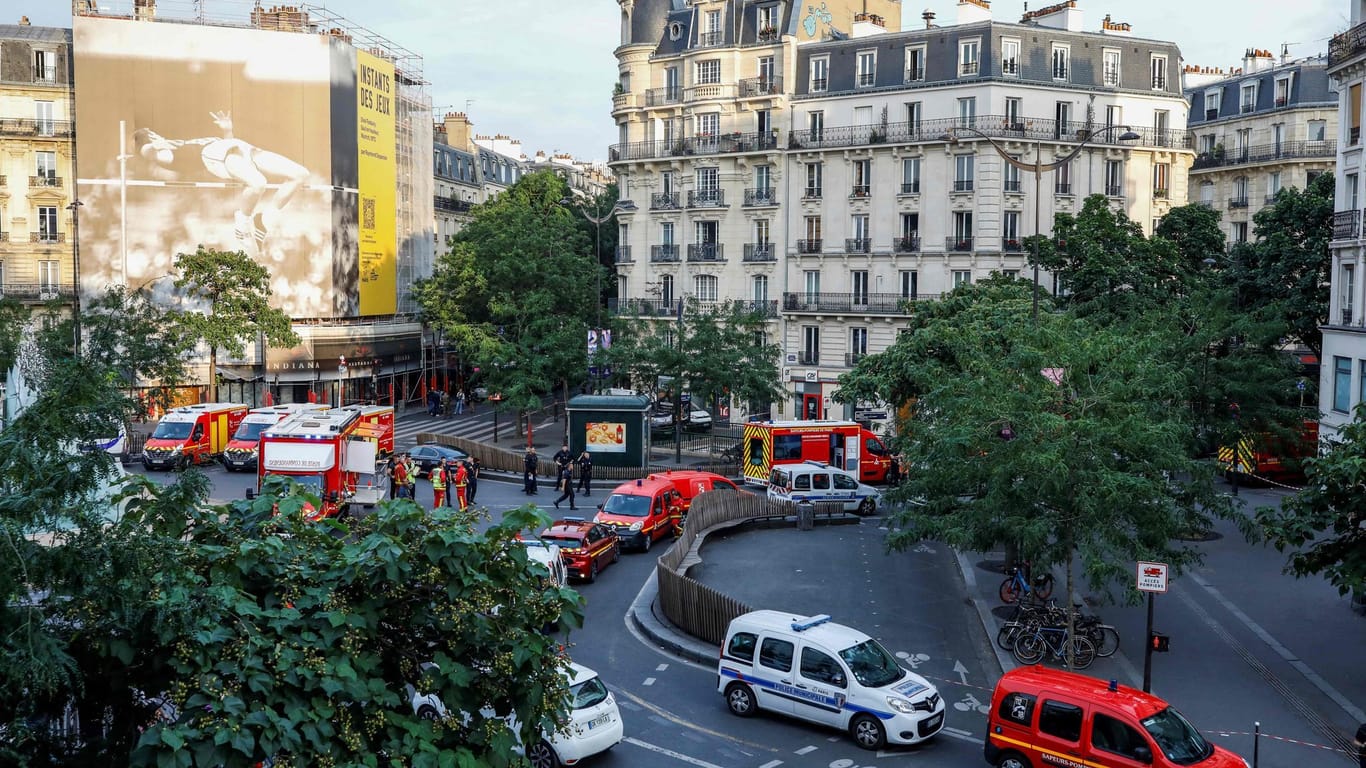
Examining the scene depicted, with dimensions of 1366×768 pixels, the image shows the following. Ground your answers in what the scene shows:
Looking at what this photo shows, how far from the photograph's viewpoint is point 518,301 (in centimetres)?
5669

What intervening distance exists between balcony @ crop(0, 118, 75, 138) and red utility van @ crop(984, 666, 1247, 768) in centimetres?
5540

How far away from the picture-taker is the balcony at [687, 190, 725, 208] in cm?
5888

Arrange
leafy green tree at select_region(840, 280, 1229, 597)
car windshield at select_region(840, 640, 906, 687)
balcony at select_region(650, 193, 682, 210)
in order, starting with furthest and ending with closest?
1. balcony at select_region(650, 193, 682, 210)
2. leafy green tree at select_region(840, 280, 1229, 597)
3. car windshield at select_region(840, 640, 906, 687)

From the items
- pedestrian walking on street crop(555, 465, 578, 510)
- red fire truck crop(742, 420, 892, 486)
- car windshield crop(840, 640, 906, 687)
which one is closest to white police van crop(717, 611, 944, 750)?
car windshield crop(840, 640, 906, 687)

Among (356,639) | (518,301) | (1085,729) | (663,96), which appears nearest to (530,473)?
(518,301)

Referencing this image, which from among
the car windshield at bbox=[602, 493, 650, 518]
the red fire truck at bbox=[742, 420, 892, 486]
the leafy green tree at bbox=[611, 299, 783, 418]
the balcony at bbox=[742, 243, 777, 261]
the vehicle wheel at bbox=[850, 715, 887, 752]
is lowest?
the vehicle wheel at bbox=[850, 715, 887, 752]

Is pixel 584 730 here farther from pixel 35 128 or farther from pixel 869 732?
pixel 35 128

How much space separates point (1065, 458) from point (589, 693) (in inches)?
339

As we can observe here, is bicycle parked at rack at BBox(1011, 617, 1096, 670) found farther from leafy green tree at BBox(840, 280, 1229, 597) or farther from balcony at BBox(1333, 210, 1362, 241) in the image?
balcony at BBox(1333, 210, 1362, 241)

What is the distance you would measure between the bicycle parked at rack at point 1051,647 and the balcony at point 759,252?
38.3 metres

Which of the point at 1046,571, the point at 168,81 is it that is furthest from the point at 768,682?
the point at 168,81

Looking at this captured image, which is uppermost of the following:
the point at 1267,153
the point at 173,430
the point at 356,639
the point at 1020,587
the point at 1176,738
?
the point at 1267,153

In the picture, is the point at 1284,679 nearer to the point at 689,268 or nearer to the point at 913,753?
the point at 913,753

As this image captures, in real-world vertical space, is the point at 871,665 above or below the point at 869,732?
above
